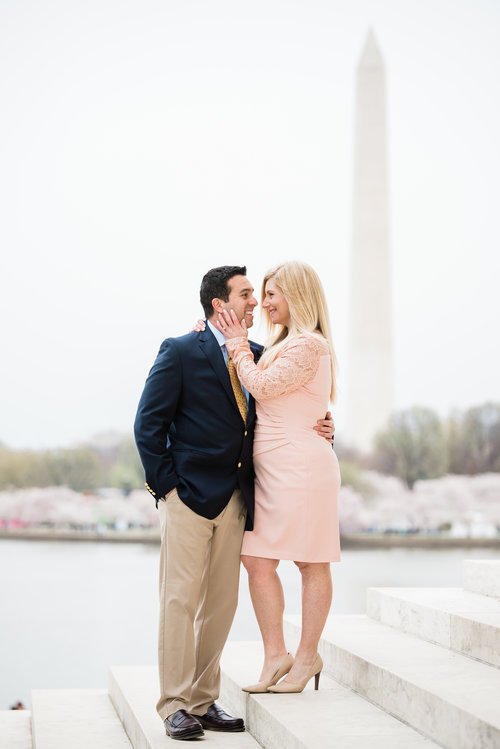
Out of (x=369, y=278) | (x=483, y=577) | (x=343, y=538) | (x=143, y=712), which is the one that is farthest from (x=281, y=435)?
(x=369, y=278)

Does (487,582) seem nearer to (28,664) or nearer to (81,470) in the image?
(28,664)

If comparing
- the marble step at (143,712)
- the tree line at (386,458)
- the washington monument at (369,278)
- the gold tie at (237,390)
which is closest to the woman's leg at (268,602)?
the marble step at (143,712)

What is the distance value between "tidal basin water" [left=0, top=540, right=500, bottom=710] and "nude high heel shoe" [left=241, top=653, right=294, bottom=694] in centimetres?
1640

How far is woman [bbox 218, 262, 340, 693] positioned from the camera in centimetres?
379

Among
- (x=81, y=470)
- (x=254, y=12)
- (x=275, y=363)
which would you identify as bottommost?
(x=275, y=363)

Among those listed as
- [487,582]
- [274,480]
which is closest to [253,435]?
[274,480]

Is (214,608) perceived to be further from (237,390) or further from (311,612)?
(237,390)

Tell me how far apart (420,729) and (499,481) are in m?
32.9

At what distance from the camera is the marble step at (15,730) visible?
4.67 m

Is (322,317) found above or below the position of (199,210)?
below

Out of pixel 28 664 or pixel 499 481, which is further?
pixel 499 481

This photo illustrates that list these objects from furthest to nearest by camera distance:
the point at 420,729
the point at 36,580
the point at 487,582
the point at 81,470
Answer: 1. the point at 81,470
2. the point at 36,580
3. the point at 487,582
4. the point at 420,729

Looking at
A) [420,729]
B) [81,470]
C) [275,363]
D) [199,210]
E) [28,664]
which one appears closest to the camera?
[420,729]

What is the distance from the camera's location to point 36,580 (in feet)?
87.7
